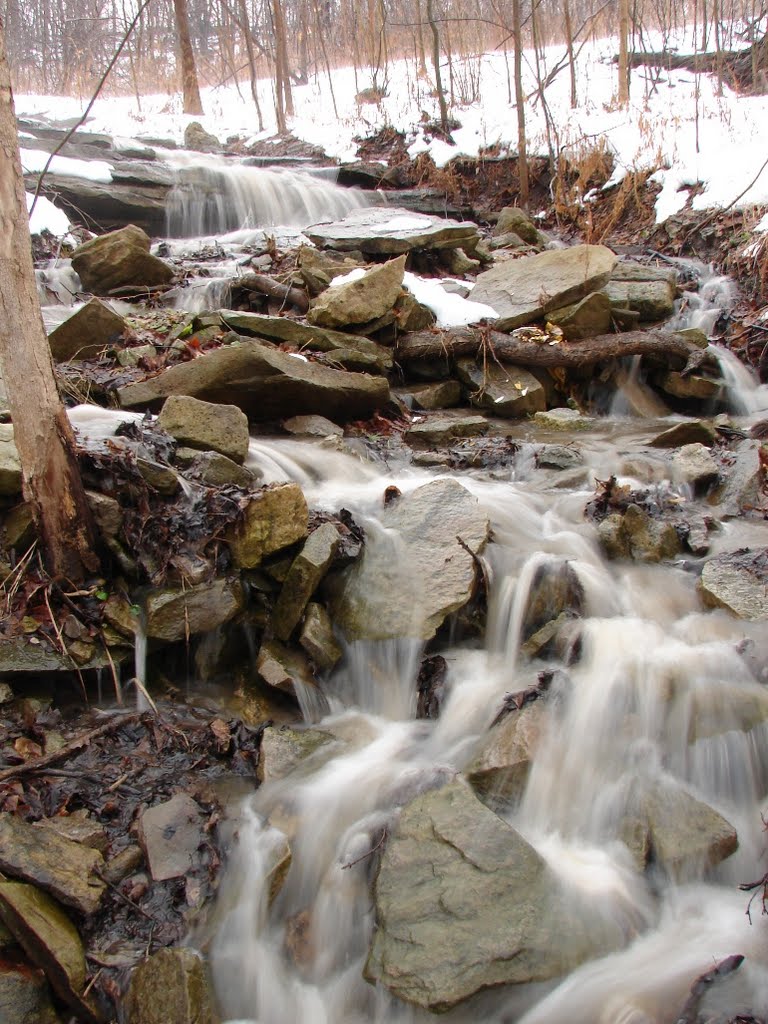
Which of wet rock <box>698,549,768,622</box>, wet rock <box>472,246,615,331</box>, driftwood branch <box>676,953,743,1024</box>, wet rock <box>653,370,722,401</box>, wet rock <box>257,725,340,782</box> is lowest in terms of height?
driftwood branch <box>676,953,743,1024</box>

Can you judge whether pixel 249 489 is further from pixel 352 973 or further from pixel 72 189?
pixel 72 189

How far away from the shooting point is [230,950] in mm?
2625

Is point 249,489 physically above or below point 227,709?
above

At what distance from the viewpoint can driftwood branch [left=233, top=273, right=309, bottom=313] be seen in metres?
7.30

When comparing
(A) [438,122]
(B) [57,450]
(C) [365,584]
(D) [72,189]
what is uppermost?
(A) [438,122]

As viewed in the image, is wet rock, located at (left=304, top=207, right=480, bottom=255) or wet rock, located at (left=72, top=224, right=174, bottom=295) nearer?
wet rock, located at (left=72, top=224, right=174, bottom=295)

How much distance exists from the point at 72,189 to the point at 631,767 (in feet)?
35.2

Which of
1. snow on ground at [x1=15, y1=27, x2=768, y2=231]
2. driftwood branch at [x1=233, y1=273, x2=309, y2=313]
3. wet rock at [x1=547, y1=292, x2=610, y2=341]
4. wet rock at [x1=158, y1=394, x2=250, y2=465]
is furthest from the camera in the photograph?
snow on ground at [x1=15, y1=27, x2=768, y2=231]

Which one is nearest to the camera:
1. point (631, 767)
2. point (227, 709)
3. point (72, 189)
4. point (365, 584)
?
point (631, 767)

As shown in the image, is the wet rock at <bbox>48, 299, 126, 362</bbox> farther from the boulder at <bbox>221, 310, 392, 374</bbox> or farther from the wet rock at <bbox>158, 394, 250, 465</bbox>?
the wet rock at <bbox>158, 394, 250, 465</bbox>

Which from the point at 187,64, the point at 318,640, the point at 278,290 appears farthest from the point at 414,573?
the point at 187,64

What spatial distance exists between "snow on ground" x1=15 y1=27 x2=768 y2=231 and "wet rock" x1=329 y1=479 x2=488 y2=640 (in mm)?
7733

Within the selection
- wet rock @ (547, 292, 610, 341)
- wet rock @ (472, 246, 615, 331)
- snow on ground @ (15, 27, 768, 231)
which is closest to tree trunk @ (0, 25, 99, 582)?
wet rock @ (472, 246, 615, 331)

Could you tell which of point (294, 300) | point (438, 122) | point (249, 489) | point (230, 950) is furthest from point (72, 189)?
point (230, 950)
